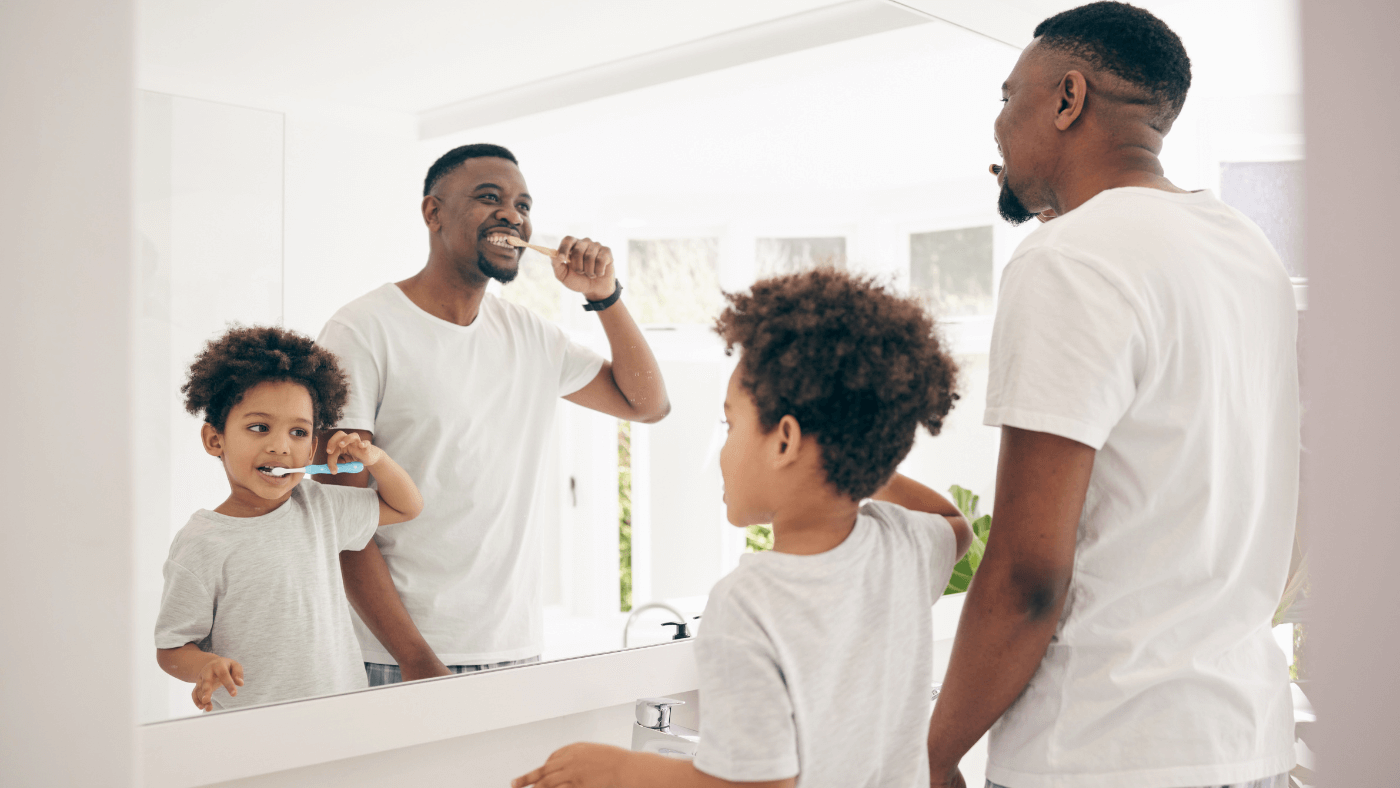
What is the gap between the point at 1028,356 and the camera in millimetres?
828

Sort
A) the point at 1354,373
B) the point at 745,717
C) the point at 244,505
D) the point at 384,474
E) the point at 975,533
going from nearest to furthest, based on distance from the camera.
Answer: the point at 1354,373, the point at 745,717, the point at 244,505, the point at 384,474, the point at 975,533

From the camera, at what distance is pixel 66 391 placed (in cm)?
77

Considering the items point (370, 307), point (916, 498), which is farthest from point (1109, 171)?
point (370, 307)

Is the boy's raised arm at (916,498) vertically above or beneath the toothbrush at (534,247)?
beneath

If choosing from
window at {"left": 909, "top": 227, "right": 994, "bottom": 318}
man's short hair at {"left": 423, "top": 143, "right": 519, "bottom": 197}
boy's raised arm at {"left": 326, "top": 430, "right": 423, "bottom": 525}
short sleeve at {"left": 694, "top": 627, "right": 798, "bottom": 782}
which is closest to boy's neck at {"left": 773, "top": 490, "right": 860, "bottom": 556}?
short sleeve at {"left": 694, "top": 627, "right": 798, "bottom": 782}

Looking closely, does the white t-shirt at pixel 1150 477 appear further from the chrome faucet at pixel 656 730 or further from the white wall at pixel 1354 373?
the chrome faucet at pixel 656 730

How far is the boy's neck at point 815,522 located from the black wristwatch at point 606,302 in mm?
525

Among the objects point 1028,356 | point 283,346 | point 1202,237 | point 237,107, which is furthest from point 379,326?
point 1202,237

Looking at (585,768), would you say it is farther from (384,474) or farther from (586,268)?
(586,268)

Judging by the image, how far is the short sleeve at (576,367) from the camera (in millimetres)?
1227

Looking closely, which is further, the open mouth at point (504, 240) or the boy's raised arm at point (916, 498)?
the open mouth at point (504, 240)

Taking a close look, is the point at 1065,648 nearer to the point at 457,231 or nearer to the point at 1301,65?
the point at 1301,65

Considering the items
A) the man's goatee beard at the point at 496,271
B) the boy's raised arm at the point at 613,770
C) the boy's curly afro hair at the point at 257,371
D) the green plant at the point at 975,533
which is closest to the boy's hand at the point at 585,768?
the boy's raised arm at the point at 613,770

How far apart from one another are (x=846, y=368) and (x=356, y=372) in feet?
1.86
